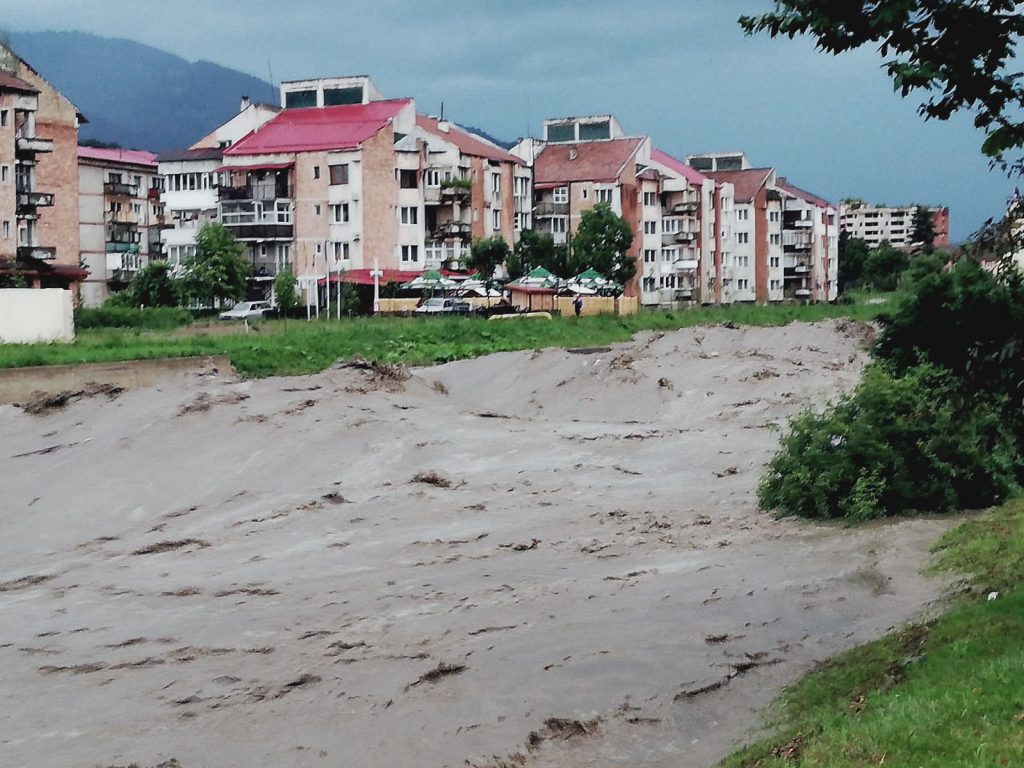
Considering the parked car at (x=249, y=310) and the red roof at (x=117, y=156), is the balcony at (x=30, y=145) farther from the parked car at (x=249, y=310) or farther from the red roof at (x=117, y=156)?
the red roof at (x=117, y=156)

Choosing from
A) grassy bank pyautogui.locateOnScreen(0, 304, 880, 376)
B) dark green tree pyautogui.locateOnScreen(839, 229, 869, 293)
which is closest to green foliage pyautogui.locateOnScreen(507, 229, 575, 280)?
grassy bank pyautogui.locateOnScreen(0, 304, 880, 376)

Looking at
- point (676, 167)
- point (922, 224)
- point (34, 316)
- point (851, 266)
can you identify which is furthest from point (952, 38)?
point (922, 224)

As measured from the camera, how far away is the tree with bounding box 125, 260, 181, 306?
260 feet

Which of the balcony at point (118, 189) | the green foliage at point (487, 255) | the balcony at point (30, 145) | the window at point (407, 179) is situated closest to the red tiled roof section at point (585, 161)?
the window at point (407, 179)

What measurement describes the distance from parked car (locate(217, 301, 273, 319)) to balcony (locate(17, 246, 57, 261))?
8.03 meters

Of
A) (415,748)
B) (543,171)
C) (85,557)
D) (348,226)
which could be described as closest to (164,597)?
(85,557)

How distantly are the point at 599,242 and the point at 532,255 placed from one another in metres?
4.92

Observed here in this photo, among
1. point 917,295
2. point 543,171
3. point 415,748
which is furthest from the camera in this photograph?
point 543,171

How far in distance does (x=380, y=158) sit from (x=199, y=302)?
1357cm

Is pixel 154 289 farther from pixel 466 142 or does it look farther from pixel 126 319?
pixel 466 142

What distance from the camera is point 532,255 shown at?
9244 centimetres

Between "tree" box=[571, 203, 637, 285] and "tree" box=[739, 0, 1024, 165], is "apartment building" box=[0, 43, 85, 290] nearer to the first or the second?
"tree" box=[571, 203, 637, 285]

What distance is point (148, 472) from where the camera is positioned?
3120cm

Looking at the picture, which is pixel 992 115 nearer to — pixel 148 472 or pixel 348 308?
pixel 148 472
